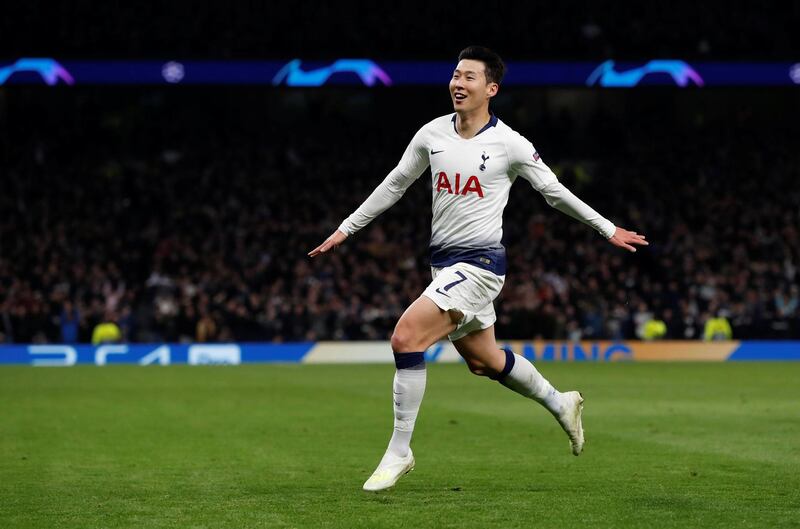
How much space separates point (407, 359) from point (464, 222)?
0.96m

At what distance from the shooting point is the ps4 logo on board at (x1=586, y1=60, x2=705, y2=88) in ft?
104

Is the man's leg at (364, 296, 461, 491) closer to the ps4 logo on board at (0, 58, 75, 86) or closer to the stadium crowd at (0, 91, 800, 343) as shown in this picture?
the stadium crowd at (0, 91, 800, 343)

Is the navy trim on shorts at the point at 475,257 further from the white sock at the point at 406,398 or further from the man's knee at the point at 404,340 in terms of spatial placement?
the white sock at the point at 406,398

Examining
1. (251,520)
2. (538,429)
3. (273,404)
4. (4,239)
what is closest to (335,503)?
(251,520)

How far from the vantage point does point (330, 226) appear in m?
33.2

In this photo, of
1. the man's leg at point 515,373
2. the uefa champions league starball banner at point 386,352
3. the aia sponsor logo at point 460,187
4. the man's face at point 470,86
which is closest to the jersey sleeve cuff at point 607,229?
the aia sponsor logo at point 460,187

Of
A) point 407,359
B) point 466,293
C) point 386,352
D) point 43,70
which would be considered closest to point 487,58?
point 466,293

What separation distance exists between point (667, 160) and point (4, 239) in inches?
744

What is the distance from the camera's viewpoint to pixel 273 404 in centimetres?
1650

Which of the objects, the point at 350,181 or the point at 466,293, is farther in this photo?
the point at 350,181

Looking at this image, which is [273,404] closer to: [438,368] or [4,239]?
[438,368]

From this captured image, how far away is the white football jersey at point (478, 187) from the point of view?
789cm

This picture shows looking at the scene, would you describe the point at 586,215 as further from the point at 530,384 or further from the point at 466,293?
the point at 530,384


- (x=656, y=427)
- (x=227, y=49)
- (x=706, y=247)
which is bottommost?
(x=656, y=427)
